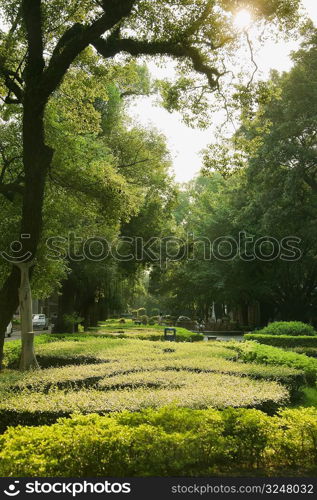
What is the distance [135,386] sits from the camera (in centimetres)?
905

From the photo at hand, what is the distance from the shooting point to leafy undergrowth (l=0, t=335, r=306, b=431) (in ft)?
23.1

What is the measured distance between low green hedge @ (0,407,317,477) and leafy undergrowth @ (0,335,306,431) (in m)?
0.84

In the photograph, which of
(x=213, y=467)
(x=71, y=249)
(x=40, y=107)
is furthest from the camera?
(x=71, y=249)

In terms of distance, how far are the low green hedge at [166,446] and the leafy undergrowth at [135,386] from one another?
2.77 feet

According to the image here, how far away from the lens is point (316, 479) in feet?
16.6

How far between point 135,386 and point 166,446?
3.88 m

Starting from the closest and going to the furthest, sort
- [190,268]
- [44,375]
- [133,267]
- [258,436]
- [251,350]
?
[258,436] → [44,375] → [251,350] → [133,267] → [190,268]

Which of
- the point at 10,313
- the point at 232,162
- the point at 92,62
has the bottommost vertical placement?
the point at 10,313

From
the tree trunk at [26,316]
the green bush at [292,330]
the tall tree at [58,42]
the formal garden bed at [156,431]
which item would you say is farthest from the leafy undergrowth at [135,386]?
the green bush at [292,330]

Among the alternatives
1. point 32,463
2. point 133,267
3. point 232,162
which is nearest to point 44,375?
point 32,463

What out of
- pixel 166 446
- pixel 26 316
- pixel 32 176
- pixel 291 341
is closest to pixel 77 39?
pixel 32 176

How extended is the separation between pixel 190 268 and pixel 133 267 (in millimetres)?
14177

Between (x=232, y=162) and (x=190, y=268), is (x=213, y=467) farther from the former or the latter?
(x=190, y=268)

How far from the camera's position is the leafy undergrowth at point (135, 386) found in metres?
7.05
